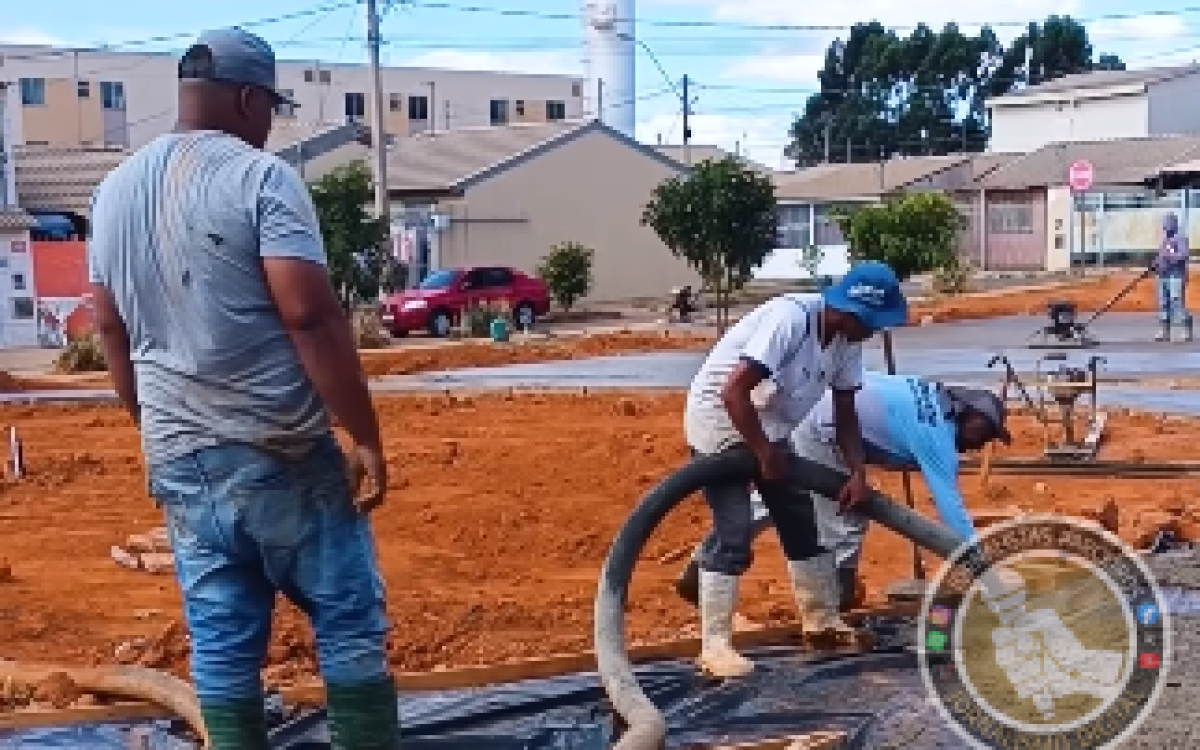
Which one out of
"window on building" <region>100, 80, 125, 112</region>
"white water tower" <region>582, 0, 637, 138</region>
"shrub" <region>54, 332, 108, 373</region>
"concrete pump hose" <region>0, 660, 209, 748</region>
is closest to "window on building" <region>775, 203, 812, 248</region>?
"white water tower" <region>582, 0, 637, 138</region>

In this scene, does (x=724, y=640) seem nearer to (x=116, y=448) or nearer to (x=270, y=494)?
(x=270, y=494)

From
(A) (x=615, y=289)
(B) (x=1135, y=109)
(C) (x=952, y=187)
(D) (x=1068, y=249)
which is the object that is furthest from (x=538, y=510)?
(B) (x=1135, y=109)

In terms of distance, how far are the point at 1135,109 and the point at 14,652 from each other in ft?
168

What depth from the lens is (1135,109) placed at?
51.5 metres

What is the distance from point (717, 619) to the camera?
499 cm

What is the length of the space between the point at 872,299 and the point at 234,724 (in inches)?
92.6

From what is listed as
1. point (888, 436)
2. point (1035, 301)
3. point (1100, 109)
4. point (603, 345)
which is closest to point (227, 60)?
point (888, 436)

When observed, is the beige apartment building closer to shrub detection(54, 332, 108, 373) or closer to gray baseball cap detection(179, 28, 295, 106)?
shrub detection(54, 332, 108, 373)

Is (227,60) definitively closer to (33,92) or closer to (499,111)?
(33,92)

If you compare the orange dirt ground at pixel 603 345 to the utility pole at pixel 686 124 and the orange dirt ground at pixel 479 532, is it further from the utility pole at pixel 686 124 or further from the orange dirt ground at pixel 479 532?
the utility pole at pixel 686 124

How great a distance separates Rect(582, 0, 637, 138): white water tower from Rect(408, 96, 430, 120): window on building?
449 inches

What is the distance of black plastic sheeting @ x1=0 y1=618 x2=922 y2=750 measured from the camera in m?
4.35

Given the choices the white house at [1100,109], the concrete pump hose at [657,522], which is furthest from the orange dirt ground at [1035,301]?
the white house at [1100,109]

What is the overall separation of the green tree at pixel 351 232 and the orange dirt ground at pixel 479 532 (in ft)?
45.6
